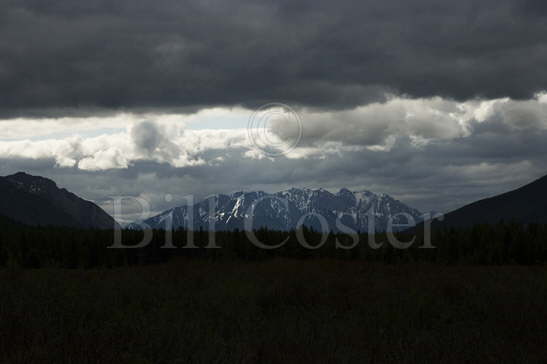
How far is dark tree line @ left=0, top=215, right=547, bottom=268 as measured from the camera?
32.1 meters

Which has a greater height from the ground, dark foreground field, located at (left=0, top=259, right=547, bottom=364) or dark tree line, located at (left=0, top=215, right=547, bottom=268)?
dark tree line, located at (left=0, top=215, right=547, bottom=268)

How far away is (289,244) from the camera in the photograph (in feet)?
114

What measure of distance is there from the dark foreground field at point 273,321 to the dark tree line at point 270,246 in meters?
12.0

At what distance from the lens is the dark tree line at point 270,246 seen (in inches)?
1265

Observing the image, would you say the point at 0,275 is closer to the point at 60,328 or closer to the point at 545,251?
the point at 60,328

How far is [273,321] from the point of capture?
12562mm

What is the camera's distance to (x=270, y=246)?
34625 millimetres

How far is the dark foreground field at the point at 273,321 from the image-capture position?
31.1ft

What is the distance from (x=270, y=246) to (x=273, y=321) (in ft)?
72.4

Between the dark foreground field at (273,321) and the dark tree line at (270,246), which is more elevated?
the dark tree line at (270,246)

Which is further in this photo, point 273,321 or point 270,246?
point 270,246

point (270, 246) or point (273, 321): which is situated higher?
point (270, 246)

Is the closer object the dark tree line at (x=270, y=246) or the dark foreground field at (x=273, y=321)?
the dark foreground field at (x=273, y=321)

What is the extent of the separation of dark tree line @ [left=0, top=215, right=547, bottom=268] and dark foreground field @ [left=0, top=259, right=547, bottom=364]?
12.0 m
